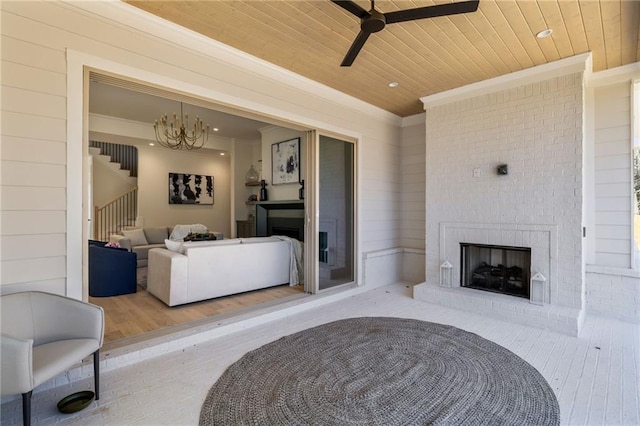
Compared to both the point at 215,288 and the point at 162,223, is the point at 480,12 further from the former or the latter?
the point at 162,223

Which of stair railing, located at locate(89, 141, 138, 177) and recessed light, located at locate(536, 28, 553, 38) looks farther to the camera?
stair railing, located at locate(89, 141, 138, 177)

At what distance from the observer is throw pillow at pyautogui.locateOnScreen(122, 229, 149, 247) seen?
6516 mm

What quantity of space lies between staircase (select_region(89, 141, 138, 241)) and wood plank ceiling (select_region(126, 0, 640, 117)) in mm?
6523

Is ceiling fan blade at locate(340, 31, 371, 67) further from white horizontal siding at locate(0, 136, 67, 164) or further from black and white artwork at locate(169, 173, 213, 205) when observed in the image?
black and white artwork at locate(169, 173, 213, 205)

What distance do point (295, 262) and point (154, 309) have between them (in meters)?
2.06

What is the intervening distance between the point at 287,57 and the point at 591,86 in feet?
12.2

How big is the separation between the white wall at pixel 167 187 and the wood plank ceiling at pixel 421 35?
18.6 ft

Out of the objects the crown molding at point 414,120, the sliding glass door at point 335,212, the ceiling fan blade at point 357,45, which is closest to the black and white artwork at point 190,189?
the sliding glass door at point 335,212

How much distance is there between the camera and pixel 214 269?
13.4 ft

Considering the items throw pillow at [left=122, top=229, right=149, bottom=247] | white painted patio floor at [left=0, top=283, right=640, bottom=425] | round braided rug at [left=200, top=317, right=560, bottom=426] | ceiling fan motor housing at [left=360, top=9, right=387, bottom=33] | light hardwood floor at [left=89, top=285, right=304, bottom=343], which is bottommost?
white painted patio floor at [left=0, top=283, right=640, bottom=425]

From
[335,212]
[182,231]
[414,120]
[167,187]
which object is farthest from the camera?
[167,187]

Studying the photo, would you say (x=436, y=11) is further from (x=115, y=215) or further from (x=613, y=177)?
(x=115, y=215)

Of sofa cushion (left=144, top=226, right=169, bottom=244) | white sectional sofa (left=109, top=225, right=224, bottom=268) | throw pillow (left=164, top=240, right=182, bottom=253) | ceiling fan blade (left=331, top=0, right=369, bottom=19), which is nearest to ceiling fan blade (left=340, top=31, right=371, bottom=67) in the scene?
ceiling fan blade (left=331, top=0, right=369, bottom=19)

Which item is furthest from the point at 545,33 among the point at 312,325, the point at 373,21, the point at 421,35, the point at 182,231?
the point at 182,231
